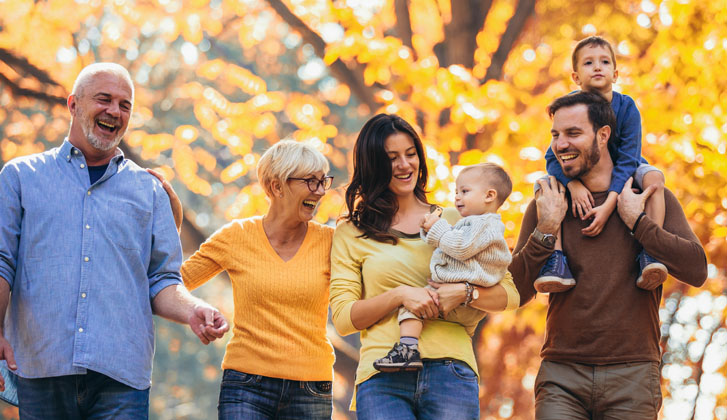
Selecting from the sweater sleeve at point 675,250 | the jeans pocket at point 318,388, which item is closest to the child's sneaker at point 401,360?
the jeans pocket at point 318,388

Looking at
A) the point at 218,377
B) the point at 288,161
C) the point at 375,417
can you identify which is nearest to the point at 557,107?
the point at 288,161

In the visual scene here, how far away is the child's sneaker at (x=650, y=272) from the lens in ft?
11.1

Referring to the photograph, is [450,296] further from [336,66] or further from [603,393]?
[336,66]

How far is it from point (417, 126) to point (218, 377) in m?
15.7

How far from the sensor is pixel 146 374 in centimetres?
329

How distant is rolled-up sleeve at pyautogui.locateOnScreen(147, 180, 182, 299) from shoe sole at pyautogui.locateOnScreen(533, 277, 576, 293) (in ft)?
4.97

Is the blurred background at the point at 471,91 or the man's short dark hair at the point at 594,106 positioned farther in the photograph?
the blurred background at the point at 471,91

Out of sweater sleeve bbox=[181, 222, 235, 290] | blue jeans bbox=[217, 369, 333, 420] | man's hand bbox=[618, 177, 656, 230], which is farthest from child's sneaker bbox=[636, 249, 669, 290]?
sweater sleeve bbox=[181, 222, 235, 290]

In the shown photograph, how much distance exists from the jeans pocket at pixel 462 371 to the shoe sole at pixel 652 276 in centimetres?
80

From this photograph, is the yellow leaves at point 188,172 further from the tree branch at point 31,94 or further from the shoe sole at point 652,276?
the shoe sole at point 652,276

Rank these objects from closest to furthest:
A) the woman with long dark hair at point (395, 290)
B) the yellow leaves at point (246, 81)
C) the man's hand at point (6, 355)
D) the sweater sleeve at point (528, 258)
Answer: the man's hand at point (6, 355) → the woman with long dark hair at point (395, 290) → the sweater sleeve at point (528, 258) → the yellow leaves at point (246, 81)

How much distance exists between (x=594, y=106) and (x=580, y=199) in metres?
0.41

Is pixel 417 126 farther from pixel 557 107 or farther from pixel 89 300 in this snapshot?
pixel 89 300

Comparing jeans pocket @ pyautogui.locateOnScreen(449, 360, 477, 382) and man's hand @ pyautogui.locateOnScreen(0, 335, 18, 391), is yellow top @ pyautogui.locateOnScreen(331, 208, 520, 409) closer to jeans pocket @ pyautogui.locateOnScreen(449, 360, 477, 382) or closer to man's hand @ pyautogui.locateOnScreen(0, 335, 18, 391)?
jeans pocket @ pyautogui.locateOnScreen(449, 360, 477, 382)
